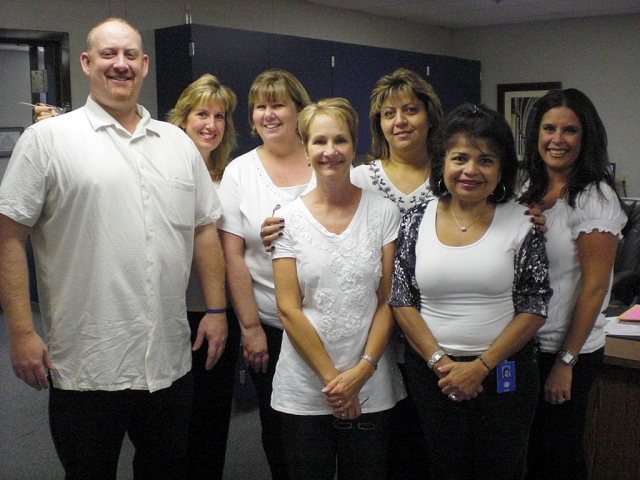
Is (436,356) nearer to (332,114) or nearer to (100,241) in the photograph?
(332,114)

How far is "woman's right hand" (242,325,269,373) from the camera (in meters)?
2.10

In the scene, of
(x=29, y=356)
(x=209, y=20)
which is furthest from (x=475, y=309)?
(x=209, y=20)

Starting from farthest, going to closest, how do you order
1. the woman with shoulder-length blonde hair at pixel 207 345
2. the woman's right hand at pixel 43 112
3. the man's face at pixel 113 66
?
the woman with shoulder-length blonde hair at pixel 207 345, the woman's right hand at pixel 43 112, the man's face at pixel 113 66

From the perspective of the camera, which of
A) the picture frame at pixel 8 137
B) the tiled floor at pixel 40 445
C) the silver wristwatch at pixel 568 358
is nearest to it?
the silver wristwatch at pixel 568 358

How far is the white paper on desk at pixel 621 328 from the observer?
243 centimetres

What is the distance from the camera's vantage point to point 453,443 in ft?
5.92

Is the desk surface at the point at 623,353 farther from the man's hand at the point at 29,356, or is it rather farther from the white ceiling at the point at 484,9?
the white ceiling at the point at 484,9

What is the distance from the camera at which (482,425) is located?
1.78 m

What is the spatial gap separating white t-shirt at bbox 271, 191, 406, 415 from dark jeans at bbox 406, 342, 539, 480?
134 mm

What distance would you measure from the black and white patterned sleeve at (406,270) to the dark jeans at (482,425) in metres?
0.16

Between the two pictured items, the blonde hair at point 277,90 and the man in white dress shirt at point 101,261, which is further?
the blonde hair at point 277,90

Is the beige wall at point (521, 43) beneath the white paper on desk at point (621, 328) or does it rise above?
above

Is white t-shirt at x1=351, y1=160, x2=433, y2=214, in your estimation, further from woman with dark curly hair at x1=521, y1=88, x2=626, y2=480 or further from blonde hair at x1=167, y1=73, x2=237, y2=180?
blonde hair at x1=167, y1=73, x2=237, y2=180

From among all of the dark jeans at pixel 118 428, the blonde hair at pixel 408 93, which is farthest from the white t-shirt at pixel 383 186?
the dark jeans at pixel 118 428
